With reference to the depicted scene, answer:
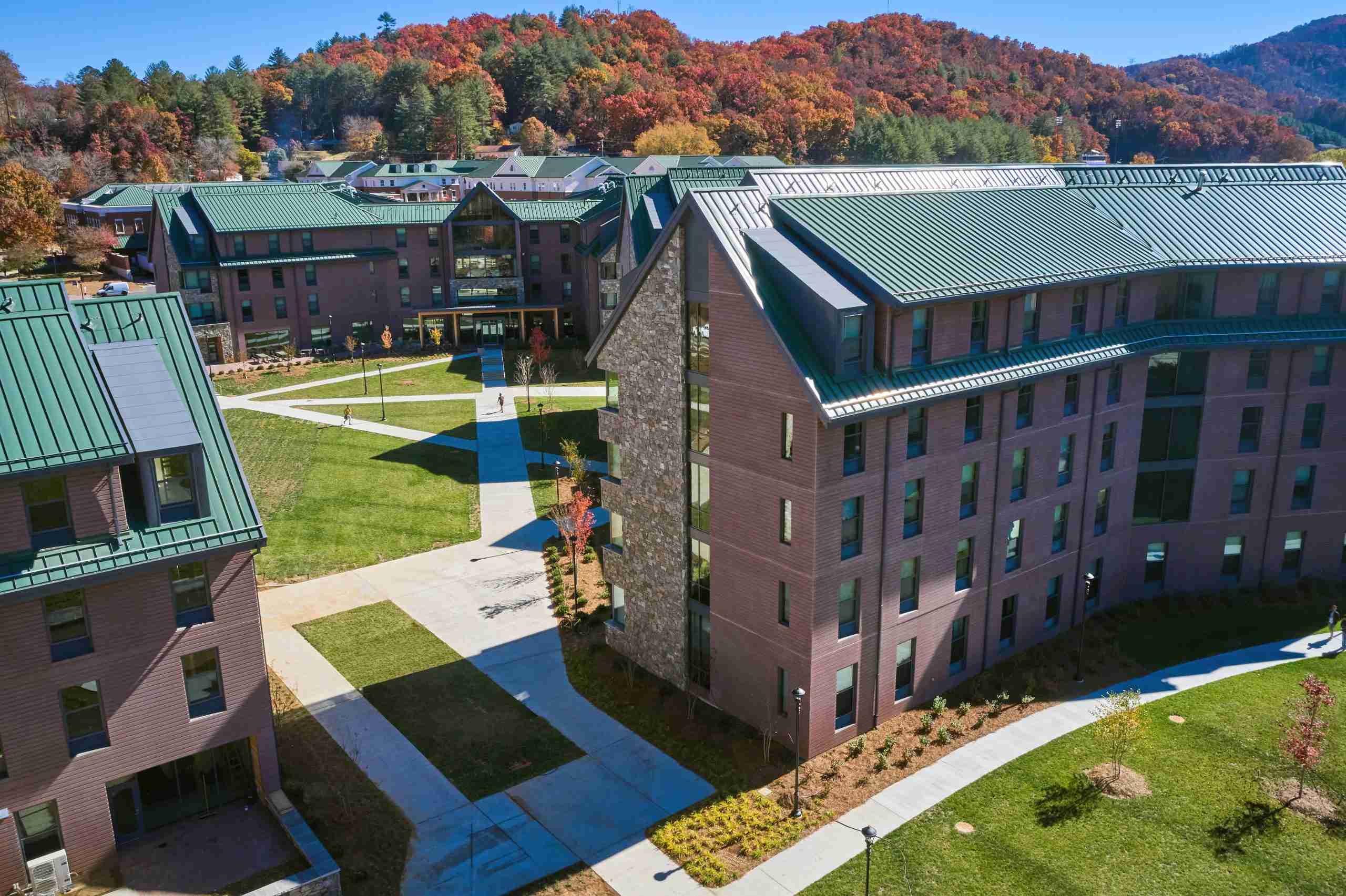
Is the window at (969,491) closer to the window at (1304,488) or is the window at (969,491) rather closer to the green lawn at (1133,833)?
the green lawn at (1133,833)

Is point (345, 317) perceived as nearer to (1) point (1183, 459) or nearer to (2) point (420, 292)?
(2) point (420, 292)

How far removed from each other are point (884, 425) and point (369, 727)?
18865mm

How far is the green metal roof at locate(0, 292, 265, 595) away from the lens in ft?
72.3

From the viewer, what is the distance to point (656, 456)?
1304 inches

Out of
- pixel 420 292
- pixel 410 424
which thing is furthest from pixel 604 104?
pixel 410 424

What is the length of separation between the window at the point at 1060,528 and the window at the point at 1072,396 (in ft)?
11.5

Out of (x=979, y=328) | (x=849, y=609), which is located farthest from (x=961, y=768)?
(x=979, y=328)

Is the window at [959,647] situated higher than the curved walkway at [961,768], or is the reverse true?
the window at [959,647]

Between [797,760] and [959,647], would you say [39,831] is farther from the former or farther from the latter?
[959,647]

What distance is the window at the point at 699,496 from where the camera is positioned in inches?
1240

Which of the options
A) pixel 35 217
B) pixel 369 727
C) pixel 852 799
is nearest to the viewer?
pixel 852 799

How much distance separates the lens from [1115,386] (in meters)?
37.9

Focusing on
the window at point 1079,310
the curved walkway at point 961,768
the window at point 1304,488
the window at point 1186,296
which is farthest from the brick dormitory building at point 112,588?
the window at point 1304,488

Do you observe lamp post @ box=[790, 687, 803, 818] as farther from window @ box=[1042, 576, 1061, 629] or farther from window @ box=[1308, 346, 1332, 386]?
window @ box=[1308, 346, 1332, 386]
